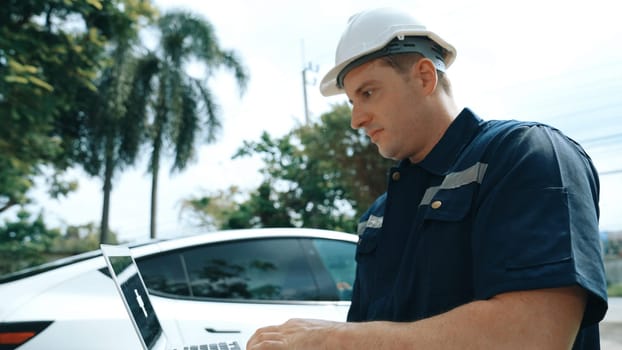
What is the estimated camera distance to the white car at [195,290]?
2438mm

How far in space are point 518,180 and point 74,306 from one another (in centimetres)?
231

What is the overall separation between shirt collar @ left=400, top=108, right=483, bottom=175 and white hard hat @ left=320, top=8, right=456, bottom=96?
0.14 metres

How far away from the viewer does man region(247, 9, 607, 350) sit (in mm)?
785

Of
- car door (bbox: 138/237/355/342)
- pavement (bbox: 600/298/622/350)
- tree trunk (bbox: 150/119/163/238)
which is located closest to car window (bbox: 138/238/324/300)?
car door (bbox: 138/237/355/342)

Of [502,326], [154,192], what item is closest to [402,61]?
[502,326]

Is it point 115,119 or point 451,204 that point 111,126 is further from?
point 451,204

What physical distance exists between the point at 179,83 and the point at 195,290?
57.6ft

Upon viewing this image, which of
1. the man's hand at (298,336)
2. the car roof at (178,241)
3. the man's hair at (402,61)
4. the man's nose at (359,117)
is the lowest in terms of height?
the car roof at (178,241)

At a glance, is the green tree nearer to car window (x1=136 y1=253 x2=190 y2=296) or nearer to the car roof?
the car roof

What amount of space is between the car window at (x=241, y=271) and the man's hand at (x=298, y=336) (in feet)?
6.88

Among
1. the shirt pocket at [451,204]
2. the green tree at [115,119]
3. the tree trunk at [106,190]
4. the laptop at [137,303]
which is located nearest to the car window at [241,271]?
the laptop at [137,303]

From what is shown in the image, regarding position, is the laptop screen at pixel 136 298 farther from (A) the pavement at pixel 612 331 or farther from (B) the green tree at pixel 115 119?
(B) the green tree at pixel 115 119

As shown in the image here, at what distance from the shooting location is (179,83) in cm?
1956

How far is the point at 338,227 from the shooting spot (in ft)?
51.5
